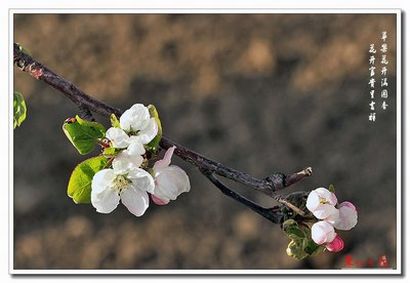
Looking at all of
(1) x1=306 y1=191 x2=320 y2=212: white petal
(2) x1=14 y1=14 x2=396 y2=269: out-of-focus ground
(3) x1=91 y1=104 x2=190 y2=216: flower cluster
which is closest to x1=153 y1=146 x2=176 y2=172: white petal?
(3) x1=91 y1=104 x2=190 y2=216: flower cluster

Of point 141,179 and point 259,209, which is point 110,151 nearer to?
point 141,179

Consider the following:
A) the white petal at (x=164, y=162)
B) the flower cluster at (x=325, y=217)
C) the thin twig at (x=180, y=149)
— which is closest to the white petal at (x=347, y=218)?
the flower cluster at (x=325, y=217)

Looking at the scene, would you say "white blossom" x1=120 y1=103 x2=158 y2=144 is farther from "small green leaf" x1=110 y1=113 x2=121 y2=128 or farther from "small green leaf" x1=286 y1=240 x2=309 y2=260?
"small green leaf" x1=286 y1=240 x2=309 y2=260

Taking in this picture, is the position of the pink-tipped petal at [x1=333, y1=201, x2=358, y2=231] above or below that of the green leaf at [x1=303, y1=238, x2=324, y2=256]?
above

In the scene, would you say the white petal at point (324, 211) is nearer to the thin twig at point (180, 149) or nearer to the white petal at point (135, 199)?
the thin twig at point (180, 149)
